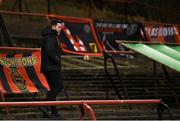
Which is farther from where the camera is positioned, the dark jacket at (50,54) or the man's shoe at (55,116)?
the dark jacket at (50,54)

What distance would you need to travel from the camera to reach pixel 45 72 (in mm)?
10461

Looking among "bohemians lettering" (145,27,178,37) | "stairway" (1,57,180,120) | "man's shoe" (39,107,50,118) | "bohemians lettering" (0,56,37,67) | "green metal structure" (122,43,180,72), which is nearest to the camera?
"man's shoe" (39,107,50,118)

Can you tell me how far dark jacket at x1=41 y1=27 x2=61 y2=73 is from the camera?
10.3m

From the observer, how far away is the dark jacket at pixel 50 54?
1034 cm

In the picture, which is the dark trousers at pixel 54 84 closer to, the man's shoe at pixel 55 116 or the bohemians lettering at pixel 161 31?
the man's shoe at pixel 55 116

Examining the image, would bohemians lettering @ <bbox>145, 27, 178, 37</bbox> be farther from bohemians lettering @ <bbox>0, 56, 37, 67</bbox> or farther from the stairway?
bohemians lettering @ <bbox>0, 56, 37, 67</bbox>

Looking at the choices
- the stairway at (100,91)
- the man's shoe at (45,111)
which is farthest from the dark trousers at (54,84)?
the stairway at (100,91)

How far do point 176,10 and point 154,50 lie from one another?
10771 mm

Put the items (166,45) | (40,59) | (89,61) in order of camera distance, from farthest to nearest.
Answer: (89,61) → (166,45) → (40,59)

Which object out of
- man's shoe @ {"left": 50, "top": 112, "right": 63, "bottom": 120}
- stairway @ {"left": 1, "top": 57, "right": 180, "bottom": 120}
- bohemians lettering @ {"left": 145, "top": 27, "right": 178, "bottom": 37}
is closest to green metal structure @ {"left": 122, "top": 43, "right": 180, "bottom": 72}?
stairway @ {"left": 1, "top": 57, "right": 180, "bottom": 120}

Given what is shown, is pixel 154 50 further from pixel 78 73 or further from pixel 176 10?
pixel 176 10

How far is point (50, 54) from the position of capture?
10.4 m

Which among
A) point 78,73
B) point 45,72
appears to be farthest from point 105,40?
point 45,72

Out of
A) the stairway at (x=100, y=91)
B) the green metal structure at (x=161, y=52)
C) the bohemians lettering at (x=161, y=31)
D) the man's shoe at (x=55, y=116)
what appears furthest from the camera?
the bohemians lettering at (x=161, y=31)
